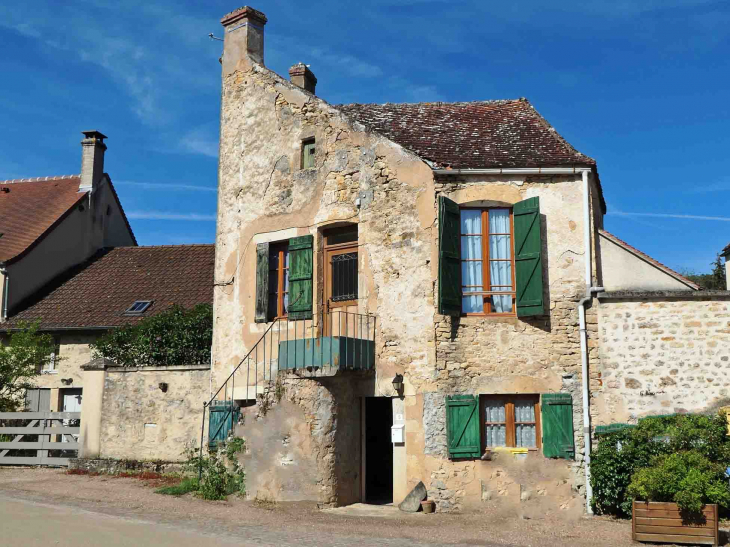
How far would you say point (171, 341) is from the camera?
17.2 m

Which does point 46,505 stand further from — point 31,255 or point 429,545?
point 31,255

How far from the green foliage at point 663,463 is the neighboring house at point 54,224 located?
57.7 feet

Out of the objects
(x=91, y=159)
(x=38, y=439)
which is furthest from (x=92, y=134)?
(x=38, y=439)

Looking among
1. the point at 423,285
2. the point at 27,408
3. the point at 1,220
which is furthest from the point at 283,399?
the point at 1,220

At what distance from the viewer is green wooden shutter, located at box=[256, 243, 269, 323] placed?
1423cm

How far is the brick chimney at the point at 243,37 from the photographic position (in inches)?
612

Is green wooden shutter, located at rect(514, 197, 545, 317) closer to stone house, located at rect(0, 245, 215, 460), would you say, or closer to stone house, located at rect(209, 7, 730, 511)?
stone house, located at rect(209, 7, 730, 511)

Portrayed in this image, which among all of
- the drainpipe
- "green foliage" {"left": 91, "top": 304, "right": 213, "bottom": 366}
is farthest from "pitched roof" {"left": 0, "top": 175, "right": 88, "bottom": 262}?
"green foliage" {"left": 91, "top": 304, "right": 213, "bottom": 366}

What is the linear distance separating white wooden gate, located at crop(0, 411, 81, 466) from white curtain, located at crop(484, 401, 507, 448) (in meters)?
9.51

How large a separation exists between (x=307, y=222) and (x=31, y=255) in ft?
42.3

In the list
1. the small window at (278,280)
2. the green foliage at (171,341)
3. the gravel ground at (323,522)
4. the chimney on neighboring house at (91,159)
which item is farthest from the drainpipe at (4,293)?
the small window at (278,280)

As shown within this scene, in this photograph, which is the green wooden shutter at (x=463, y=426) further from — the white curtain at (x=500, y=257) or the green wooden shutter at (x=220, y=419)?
the green wooden shutter at (x=220, y=419)

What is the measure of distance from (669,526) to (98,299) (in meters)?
17.5

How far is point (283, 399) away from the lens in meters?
12.5
